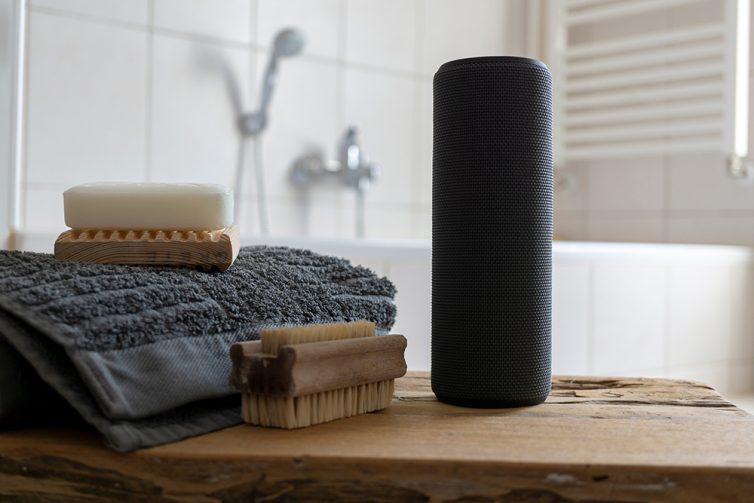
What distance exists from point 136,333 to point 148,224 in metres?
0.12

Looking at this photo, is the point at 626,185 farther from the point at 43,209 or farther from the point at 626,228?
the point at 43,209

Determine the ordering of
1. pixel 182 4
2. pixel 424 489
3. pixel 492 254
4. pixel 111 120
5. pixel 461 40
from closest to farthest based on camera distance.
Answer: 1. pixel 424 489
2. pixel 492 254
3. pixel 111 120
4. pixel 182 4
5. pixel 461 40

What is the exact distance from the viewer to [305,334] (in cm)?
60

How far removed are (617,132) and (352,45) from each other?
33.7 inches

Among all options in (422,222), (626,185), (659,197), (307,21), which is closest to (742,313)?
(659,197)

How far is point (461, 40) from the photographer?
2848 mm

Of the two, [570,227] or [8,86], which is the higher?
[8,86]

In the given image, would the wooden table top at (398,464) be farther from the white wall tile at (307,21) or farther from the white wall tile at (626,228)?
the white wall tile at (626,228)

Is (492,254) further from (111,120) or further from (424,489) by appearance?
(111,120)

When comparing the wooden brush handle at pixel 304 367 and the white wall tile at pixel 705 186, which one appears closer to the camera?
the wooden brush handle at pixel 304 367

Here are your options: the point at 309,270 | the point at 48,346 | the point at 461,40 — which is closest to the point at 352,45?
the point at 461,40

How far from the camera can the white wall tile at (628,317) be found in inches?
74.6

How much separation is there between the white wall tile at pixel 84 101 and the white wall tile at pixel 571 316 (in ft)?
3.32

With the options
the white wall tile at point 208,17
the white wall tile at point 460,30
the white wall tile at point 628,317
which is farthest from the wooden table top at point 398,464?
the white wall tile at point 460,30
